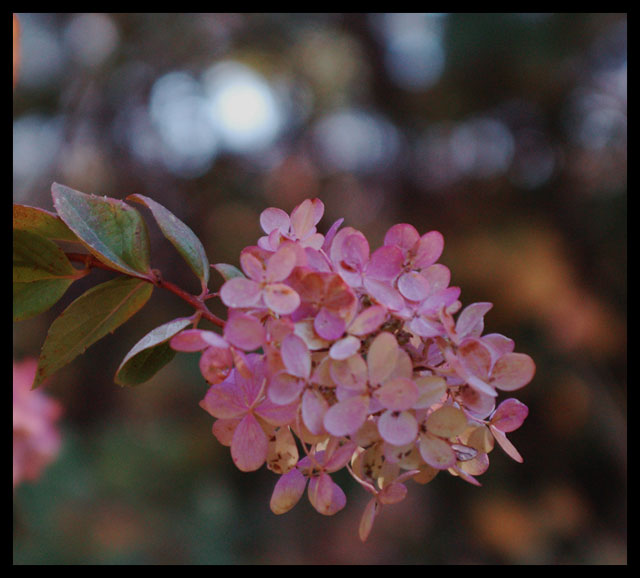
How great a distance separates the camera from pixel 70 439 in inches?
51.5

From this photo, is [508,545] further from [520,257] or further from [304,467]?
[304,467]

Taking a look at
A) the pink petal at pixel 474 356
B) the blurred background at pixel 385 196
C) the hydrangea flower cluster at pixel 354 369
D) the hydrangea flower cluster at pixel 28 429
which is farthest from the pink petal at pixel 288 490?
the blurred background at pixel 385 196

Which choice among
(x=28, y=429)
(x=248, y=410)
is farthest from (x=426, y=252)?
(x=28, y=429)

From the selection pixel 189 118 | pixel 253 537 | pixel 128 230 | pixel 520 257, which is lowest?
pixel 253 537

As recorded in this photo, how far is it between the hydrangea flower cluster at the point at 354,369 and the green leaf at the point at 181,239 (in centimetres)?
Answer: 4

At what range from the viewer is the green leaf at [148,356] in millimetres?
271

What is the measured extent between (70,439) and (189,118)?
4.11 feet

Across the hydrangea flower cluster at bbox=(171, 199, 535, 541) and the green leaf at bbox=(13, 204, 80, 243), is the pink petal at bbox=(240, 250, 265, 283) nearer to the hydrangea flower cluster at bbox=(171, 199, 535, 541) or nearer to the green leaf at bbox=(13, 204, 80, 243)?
the hydrangea flower cluster at bbox=(171, 199, 535, 541)

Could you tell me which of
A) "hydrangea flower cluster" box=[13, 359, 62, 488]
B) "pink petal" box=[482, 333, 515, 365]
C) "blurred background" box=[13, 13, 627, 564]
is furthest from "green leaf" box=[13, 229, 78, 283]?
"blurred background" box=[13, 13, 627, 564]

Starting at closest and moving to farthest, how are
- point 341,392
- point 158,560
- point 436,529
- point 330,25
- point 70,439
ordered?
point 341,392, point 158,560, point 70,439, point 436,529, point 330,25

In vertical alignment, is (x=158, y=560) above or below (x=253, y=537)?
above

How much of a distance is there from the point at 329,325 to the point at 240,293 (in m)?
0.04
